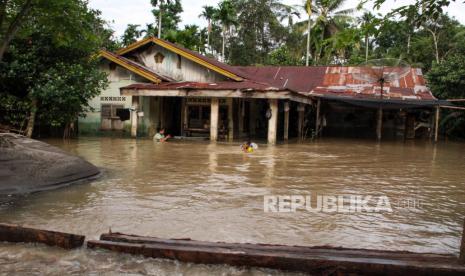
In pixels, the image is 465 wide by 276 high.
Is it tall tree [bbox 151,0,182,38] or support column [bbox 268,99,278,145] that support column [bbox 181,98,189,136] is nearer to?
support column [bbox 268,99,278,145]

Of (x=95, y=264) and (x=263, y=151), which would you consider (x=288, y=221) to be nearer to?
(x=95, y=264)

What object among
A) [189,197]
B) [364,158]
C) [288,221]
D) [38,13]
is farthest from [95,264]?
[364,158]

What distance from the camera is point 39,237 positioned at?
4.35 meters

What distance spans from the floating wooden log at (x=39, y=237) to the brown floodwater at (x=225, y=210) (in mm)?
80

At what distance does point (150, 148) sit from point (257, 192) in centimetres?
770

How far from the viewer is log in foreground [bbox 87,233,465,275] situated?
3.45m

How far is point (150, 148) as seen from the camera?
14539 mm

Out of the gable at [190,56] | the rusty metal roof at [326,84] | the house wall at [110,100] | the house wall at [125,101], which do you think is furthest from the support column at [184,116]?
the house wall at [110,100]

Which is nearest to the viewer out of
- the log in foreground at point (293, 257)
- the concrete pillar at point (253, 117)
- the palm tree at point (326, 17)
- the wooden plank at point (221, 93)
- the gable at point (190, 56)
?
the log in foreground at point (293, 257)

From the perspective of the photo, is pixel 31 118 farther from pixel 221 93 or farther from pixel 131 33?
pixel 131 33

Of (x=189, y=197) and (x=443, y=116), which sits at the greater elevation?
(x=443, y=116)

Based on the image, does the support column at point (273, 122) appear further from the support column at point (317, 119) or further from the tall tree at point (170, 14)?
the tall tree at point (170, 14)

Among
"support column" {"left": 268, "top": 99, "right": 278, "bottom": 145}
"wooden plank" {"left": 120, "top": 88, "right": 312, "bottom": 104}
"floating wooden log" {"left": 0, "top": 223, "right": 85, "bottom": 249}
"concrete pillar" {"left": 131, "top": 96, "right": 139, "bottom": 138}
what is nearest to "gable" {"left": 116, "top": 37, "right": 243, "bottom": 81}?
"wooden plank" {"left": 120, "top": 88, "right": 312, "bottom": 104}

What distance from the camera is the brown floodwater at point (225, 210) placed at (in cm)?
414
